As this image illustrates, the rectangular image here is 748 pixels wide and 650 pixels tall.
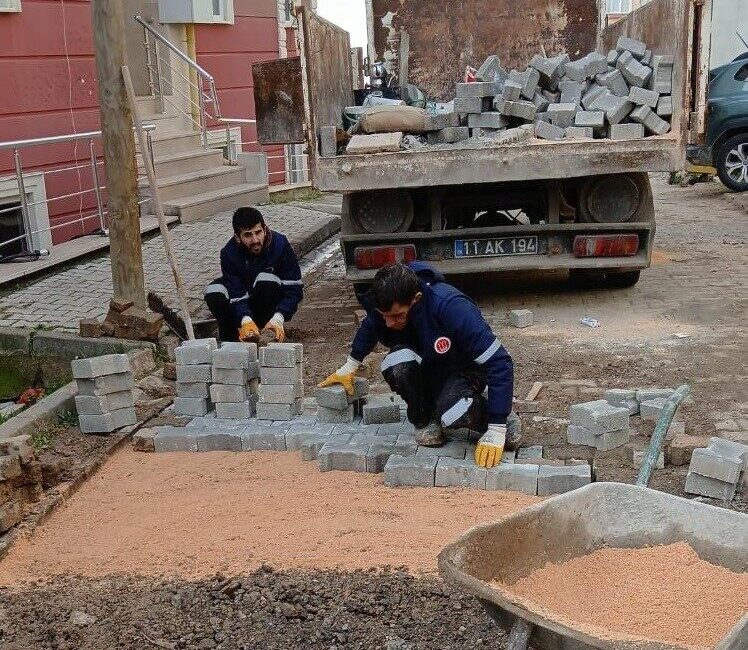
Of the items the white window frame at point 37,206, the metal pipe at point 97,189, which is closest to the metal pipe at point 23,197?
the white window frame at point 37,206

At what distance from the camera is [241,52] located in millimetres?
15750

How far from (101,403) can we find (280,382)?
104cm

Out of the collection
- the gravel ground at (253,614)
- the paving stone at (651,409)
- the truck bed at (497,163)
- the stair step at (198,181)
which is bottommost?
the gravel ground at (253,614)

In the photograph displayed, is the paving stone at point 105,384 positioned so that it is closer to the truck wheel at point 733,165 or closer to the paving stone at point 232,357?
the paving stone at point 232,357

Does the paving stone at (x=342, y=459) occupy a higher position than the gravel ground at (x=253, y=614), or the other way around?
the paving stone at (x=342, y=459)

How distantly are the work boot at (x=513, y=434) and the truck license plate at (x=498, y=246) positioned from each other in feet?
9.85

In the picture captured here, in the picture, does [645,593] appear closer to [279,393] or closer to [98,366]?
[279,393]

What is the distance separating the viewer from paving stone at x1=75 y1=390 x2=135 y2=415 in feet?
18.1

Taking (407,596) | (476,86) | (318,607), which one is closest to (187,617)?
(318,607)

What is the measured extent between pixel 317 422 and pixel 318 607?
74.1 inches

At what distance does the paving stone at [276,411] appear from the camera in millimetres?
5535

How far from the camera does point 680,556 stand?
322 centimetres

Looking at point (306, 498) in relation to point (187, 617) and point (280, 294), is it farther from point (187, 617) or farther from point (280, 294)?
point (280, 294)

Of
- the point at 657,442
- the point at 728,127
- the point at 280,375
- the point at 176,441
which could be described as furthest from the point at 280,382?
the point at 728,127
